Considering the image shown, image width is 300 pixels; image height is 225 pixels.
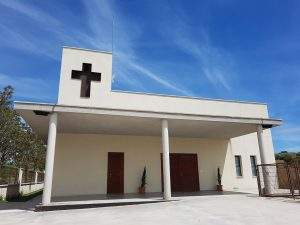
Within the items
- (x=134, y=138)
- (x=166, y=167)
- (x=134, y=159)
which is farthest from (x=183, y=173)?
(x=166, y=167)

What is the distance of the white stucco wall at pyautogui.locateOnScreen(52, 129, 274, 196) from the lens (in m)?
14.9

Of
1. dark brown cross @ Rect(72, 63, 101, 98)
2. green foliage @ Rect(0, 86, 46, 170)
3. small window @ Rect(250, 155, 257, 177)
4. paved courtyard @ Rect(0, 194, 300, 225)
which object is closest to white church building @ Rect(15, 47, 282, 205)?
dark brown cross @ Rect(72, 63, 101, 98)

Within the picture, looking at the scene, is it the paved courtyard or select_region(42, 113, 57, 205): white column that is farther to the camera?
select_region(42, 113, 57, 205): white column

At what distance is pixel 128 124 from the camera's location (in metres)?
13.5

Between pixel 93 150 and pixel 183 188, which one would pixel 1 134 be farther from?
pixel 183 188

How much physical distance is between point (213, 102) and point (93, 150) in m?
7.46

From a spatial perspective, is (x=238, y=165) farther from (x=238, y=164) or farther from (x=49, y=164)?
(x=49, y=164)

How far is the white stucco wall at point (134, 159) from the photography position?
1485 centimetres

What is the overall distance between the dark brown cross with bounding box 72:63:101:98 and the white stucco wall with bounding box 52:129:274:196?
2.39 m

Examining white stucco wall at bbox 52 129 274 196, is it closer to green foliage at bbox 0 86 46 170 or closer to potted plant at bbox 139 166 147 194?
potted plant at bbox 139 166 147 194

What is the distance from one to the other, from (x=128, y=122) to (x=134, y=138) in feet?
11.0

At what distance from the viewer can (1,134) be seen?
18.2 m

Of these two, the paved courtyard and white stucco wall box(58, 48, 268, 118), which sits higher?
white stucco wall box(58, 48, 268, 118)

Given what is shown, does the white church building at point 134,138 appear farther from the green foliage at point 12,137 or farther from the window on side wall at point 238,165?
the green foliage at point 12,137
